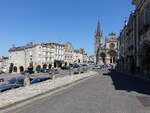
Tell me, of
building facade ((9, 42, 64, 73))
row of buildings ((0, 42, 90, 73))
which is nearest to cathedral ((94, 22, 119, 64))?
row of buildings ((0, 42, 90, 73))

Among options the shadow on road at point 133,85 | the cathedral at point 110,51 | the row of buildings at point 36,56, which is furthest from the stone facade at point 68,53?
the shadow on road at point 133,85

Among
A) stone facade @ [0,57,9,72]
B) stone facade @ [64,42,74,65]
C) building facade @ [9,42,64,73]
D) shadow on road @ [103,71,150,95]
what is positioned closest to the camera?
shadow on road @ [103,71,150,95]

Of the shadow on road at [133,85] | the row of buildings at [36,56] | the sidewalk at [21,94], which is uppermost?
the row of buildings at [36,56]

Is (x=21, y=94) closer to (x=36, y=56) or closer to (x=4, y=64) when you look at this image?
(x=36, y=56)

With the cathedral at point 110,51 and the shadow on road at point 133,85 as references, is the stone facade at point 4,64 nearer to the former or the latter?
the cathedral at point 110,51

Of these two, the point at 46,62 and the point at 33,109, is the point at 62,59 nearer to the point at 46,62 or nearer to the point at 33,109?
the point at 46,62

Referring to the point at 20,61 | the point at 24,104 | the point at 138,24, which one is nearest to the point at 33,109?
the point at 24,104

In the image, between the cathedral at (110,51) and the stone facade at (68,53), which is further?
the cathedral at (110,51)

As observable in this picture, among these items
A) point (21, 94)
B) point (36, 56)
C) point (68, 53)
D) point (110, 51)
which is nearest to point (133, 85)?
point (21, 94)

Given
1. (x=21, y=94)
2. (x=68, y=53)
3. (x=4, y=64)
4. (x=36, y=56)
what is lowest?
(x=21, y=94)

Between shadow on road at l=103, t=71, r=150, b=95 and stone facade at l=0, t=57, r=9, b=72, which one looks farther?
stone facade at l=0, t=57, r=9, b=72

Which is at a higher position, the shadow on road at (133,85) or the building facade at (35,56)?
the building facade at (35,56)

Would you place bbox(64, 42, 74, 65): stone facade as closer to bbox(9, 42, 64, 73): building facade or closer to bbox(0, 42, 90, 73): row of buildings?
bbox(0, 42, 90, 73): row of buildings

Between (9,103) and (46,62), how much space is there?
55.5 m
